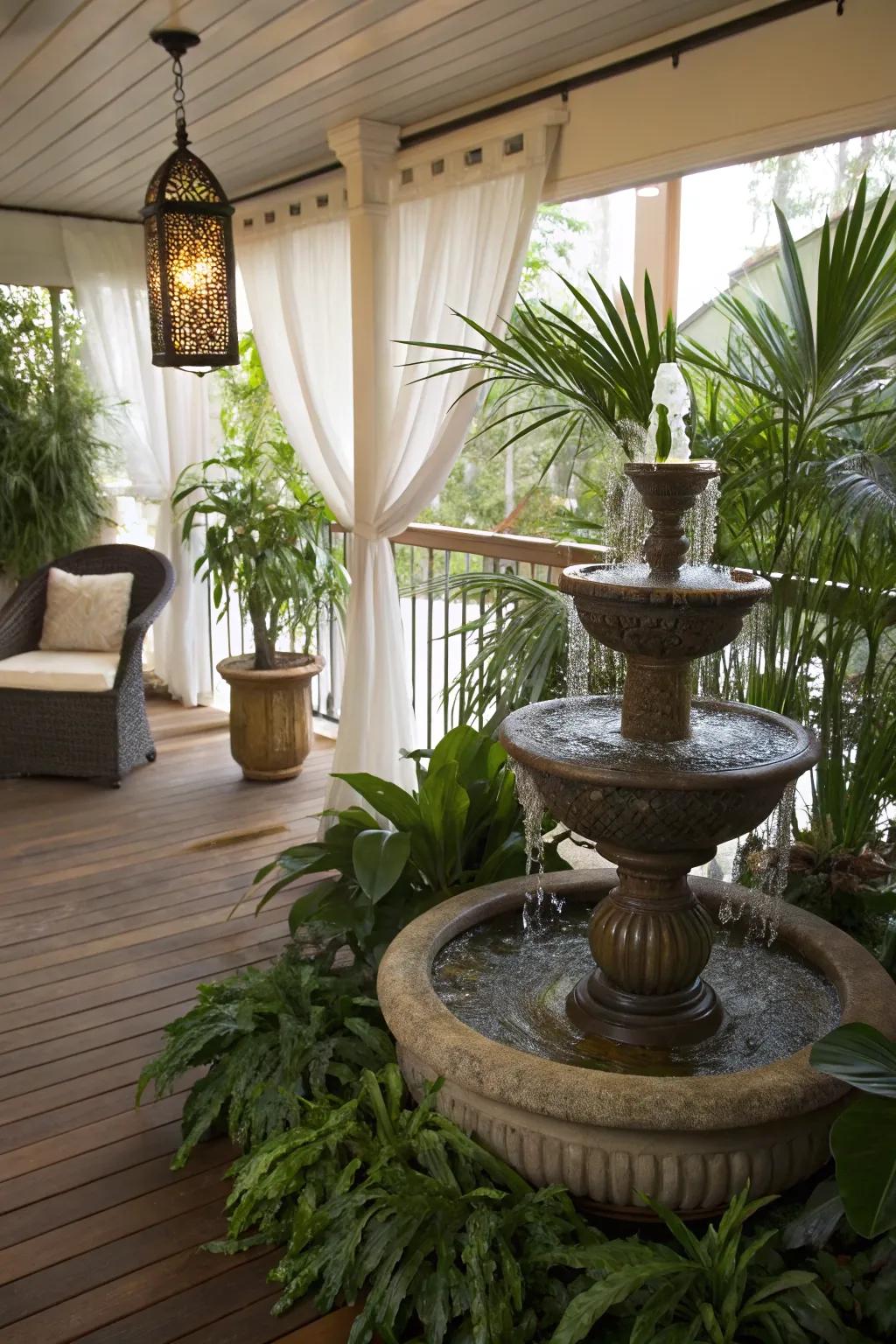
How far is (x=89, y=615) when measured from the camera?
5.10m

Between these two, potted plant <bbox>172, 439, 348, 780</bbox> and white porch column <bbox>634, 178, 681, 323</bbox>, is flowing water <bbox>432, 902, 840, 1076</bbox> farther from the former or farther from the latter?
potted plant <bbox>172, 439, 348, 780</bbox>

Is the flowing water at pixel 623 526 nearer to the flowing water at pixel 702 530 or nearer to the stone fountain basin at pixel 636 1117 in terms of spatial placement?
the flowing water at pixel 702 530

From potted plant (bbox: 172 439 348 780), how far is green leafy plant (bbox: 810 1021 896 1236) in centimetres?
322

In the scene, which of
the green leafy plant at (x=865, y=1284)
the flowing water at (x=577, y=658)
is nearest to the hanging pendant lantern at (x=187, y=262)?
the flowing water at (x=577, y=658)

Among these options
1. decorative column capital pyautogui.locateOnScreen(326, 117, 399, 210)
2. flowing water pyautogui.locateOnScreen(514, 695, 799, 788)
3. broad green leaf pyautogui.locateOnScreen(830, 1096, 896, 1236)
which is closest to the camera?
broad green leaf pyautogui.locateOnScreen(830, 1096, 896, 1236)

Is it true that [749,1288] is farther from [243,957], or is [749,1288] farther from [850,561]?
[243,957]

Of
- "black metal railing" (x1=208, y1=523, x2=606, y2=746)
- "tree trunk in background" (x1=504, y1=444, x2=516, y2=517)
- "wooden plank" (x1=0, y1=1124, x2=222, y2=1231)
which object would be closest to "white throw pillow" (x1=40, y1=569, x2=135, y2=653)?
"black metal railing" (x1=208, y1=523, x2=606, y2=746)

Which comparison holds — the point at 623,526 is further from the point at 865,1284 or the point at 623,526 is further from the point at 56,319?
the point at 56,319

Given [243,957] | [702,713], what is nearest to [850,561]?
[702,713]

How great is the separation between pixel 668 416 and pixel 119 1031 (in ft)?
6.43

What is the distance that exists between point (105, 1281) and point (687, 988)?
1.18 m

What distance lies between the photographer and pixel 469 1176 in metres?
2.03

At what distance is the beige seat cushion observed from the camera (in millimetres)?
4723

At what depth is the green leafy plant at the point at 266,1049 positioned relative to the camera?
2375mm
